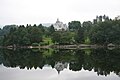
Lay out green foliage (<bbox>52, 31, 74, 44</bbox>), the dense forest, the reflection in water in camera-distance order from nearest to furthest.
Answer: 1. the reflection in water
2. the dense forest
3. green foliage (<bbox>52, 31, 74, 44</bbox>)

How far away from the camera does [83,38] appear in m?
93.2

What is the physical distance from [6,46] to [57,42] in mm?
17056

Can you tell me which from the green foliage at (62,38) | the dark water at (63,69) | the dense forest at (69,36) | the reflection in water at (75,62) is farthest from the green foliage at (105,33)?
the dark water at (63,69)

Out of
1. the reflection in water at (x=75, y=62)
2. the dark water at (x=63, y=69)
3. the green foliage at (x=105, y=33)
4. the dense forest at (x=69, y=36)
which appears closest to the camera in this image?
the dark water at (x=63, y=69)

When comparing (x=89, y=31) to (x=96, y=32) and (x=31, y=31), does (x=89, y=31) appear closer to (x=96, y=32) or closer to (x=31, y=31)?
(x=96, y=32)

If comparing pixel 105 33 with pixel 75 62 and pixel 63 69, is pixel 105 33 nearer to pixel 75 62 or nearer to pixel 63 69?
pixel 75 62

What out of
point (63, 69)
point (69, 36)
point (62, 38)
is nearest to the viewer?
point (63, 69)

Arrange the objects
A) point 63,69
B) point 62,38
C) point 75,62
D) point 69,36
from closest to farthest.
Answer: point 63,69
point 75,62
point 62,38
point 69,36

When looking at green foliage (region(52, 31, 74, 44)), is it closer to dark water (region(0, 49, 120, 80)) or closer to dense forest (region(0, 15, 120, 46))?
dense forest (region(0, 15, 120, 46))

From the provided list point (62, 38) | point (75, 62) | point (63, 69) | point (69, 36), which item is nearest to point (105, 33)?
point (69, 36)

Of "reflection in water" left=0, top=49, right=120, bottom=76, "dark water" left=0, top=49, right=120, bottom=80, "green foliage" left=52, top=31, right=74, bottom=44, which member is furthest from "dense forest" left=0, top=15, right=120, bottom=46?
"dark water" left=0, top=49, right=120, bottom=80

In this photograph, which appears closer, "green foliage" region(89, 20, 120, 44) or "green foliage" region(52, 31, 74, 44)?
"green foliage" region(89, 20, 120, 44)

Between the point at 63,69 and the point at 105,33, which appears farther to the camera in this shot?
the point at 105,33

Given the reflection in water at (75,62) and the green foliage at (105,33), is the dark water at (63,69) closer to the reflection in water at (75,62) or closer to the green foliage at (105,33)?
the reflection in water at (75,62)
